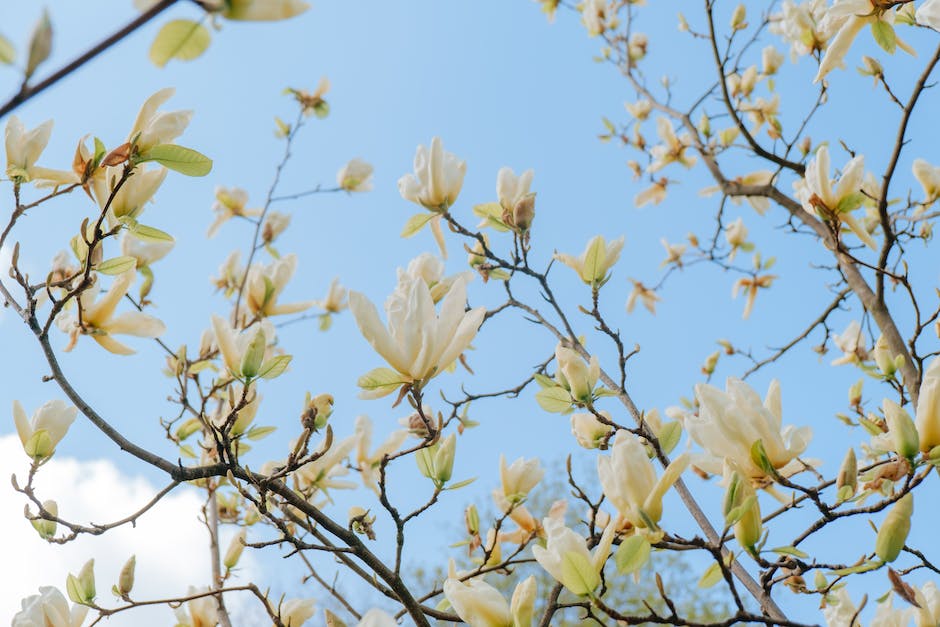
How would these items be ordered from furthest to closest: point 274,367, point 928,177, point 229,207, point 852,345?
point 229,207 < point 852,345 < point 928,177 < point 274,367

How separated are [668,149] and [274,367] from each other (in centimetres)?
191

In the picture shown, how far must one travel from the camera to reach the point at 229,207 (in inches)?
97.0

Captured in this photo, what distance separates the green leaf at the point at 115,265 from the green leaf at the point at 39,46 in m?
0.72

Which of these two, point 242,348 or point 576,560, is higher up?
point 242,348

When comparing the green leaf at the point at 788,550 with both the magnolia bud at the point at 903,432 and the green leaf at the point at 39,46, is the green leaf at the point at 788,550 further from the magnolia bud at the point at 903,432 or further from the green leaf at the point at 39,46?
the green leaf at the point at 39,46

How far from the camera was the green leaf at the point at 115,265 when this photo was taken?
1131 mm

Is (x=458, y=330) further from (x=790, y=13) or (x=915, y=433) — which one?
(x=790, y=13)

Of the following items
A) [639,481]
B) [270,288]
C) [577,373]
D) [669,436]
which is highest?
[270,288]

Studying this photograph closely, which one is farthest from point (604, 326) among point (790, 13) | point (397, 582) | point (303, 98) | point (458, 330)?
point (303, 98)

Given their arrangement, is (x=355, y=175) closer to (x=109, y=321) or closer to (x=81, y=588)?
(x=109, y=321)

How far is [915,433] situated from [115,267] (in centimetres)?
105

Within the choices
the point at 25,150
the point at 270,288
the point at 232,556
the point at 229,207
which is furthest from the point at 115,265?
the point at 229,207

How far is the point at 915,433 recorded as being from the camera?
83cm

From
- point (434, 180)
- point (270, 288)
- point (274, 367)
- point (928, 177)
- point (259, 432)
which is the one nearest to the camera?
point (274, 367)
